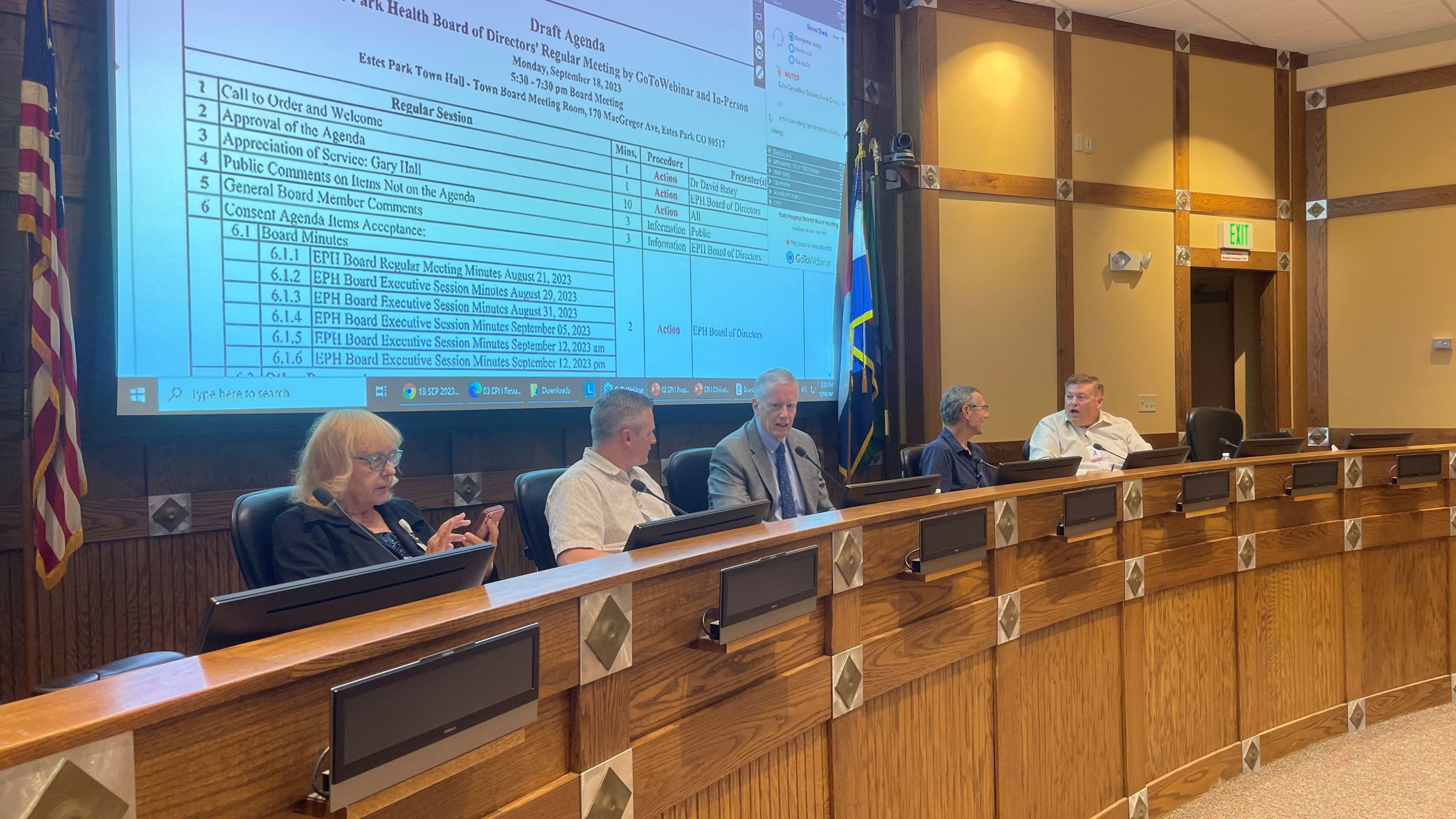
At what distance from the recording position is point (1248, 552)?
9.82 ft

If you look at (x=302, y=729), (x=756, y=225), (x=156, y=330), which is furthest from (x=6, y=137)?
(x=756, y=225)

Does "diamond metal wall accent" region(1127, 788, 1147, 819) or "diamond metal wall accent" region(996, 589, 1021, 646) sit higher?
"diamond metal wall accent" region(996, 589, 1021, 646)

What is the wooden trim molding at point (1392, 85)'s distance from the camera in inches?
220

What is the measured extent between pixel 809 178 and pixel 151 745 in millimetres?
3829

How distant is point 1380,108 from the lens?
5789mm

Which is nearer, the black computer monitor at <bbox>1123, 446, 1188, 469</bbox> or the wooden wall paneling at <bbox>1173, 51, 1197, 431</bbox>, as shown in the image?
the black computer monitor at <bbox>1123, 446, 1188, 469</bbox>

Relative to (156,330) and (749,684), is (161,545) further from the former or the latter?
(749,684)

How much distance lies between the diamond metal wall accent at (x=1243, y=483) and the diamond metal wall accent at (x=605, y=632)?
2417 millimetres

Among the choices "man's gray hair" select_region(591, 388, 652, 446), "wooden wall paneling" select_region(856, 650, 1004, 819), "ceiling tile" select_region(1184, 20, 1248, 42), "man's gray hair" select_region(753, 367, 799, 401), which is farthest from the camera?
"ceiling tile" select_region(1184, 20, 1248, 42)

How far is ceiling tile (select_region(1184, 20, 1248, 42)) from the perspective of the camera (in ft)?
18.1

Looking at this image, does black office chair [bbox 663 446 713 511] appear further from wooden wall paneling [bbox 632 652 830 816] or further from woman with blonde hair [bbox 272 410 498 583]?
wooden wall paneling [bbox 632 652 830 816]

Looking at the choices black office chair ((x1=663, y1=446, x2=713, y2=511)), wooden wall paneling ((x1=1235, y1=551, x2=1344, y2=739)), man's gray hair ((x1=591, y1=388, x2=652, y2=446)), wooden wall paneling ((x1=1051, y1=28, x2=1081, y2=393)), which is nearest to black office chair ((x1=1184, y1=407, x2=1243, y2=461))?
wooden wall paneling ((x1=1051, y1=28, x2=1081, y2=393))

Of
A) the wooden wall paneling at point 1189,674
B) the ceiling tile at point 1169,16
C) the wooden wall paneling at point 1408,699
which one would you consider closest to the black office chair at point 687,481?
the wooden wall paneling at point 1189,674

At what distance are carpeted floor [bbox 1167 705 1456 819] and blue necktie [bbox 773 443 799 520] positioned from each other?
1.36 meters
